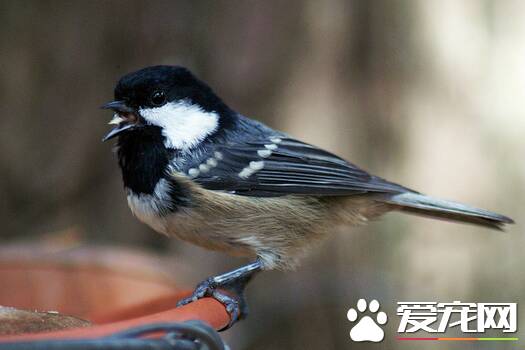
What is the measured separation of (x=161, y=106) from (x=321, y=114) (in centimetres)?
192

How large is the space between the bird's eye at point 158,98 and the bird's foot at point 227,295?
0.54 meters

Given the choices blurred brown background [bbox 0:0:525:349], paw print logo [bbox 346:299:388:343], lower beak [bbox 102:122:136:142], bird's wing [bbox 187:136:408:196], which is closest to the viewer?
lower beak [bbox 102:122:136:142]

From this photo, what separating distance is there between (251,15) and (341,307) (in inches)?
65.2

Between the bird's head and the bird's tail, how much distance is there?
27.7 inches

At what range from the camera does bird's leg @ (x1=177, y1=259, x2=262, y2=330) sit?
165 centimetres

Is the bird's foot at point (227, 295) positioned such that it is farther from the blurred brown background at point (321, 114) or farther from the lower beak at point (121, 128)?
the blurred brown background at point (321, 114)

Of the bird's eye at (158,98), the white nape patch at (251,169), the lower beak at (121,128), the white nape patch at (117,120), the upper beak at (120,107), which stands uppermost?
the bird's eye at (158,98)

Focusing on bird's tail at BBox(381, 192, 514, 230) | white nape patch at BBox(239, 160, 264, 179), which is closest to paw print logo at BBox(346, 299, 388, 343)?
bird's tail at BBox(381, 192, 514, 230)

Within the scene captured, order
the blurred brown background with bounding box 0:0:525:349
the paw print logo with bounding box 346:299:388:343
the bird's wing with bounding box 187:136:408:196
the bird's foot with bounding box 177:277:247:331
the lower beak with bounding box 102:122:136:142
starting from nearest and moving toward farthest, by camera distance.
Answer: the bird's foot with bounding box 177:277:247:331
the lower beak with bounding box 102:122:136:142
the bird's wing with bounding box 187:136:408:196
the paw print logo with bounding box 346:299:388:343
the blurred brown background with bounding box 0:0:525:349

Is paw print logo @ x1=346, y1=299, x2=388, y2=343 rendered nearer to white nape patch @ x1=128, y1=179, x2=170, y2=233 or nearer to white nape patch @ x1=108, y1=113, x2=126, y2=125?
white nape patch @ x1=128, y1=179, x2=170, y2=233

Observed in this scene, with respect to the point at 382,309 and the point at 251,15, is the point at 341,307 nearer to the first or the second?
the point at 382,309

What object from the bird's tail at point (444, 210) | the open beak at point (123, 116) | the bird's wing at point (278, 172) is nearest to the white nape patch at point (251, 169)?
the bird's wing at point (278, 172)

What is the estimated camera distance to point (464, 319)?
2.80 metres

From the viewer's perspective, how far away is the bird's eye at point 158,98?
200 centimetres
